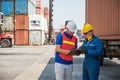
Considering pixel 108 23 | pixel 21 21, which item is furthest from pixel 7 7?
pixel 108 23

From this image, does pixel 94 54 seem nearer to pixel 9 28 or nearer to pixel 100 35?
pixel 100 35

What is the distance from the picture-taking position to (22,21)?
52.8 meters

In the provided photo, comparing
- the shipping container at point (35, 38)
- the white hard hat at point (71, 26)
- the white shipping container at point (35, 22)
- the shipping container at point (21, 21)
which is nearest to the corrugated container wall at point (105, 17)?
the white hard hat at point (71, 26)

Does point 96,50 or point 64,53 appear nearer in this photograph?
point 96,50

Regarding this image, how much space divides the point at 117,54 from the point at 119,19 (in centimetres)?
249

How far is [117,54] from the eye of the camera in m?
13.0

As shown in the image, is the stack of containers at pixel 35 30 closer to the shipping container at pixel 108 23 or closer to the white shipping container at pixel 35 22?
the white shipping container at pixel 35 22

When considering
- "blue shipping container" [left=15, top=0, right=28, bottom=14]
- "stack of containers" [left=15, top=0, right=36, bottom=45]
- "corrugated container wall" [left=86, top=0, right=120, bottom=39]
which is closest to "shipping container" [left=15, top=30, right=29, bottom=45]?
"stack of containers" [left=15, top=0, right=36, bottom=45]

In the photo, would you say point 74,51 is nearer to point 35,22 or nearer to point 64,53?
point 64,53

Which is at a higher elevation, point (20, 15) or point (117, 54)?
point (20, 15)

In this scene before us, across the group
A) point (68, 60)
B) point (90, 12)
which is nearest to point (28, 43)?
point (90, 12)

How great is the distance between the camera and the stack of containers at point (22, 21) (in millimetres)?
51406

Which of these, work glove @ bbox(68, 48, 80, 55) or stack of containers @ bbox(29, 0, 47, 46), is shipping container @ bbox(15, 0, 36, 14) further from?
work glove @ bbox(68, 48, 80, 55)

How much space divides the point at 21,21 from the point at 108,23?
40.7 metres
